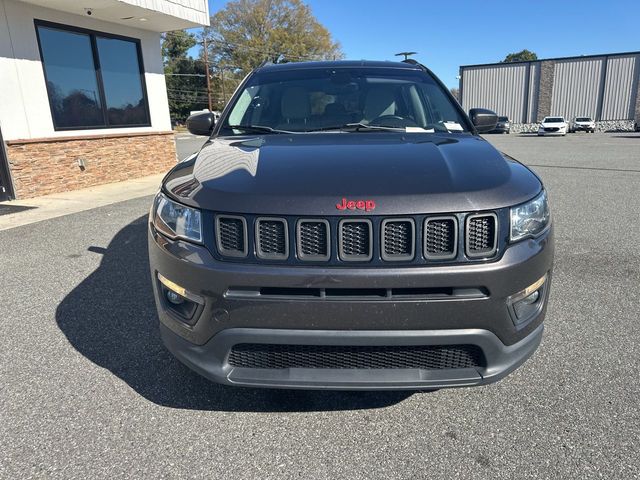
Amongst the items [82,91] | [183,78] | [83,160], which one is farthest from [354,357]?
[183,78]

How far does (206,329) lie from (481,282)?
1.14 m

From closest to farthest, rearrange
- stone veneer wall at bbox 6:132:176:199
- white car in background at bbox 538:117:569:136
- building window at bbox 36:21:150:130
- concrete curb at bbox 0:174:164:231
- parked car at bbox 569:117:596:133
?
1. concrete curb at bbox 0:174:164:231
2. stone veneer wall at bbox 6:132:176:199
3. building window at bbox 36:21:150:130
4. white car in background at bbox 538:117:569:136
5. parked car at bbox 569:117:596:133

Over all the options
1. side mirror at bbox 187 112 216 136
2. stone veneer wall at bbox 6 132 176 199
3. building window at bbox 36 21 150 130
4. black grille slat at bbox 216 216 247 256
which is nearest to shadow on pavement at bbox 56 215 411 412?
black grille slat at bbox 216 216 247 256

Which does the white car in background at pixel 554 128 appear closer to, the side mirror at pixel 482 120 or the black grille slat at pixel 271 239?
the side mirror at pixel 482 120

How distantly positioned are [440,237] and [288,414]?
1154mm

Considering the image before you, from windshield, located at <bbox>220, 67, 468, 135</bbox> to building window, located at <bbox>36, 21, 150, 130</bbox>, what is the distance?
291 inches

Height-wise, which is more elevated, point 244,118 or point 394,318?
point 244,118

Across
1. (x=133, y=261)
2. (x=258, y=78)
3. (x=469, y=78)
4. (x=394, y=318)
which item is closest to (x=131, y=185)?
(x=133, y=261)

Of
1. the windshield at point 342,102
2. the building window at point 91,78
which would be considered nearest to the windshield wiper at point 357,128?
the windshield at point 342,102

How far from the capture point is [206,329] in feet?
6.31

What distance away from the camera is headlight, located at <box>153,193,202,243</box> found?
193 centimetres

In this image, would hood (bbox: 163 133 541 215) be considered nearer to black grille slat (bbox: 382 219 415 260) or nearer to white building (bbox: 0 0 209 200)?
black grille slat (bbox: 382 219 415 260)

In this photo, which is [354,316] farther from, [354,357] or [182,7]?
[182,7]

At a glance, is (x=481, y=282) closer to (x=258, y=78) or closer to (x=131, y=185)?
(x=258, y=78)
